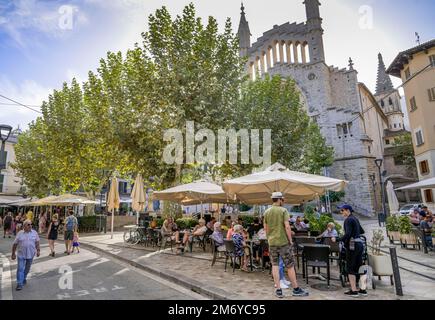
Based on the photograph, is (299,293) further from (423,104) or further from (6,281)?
(423,104)

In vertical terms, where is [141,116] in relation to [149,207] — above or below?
above

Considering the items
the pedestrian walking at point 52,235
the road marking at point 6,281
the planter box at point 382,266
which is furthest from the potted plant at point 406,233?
the pedestrian walking at point 52,235

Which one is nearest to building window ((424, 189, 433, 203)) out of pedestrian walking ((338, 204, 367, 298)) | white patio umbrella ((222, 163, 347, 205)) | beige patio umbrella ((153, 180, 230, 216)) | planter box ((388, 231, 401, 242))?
planter box ((388, 231, 401, 242))

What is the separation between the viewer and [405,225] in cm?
1140

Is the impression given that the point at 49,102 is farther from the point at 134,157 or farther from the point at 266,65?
the point at 266,65

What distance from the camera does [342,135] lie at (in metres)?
38.2

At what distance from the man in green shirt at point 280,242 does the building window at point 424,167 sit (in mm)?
21497

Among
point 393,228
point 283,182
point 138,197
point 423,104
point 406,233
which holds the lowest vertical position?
point 406,233

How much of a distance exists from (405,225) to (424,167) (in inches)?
537

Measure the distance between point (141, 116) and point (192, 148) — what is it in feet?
10.5

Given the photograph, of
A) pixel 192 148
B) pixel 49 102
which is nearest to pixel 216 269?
pixel 192 148

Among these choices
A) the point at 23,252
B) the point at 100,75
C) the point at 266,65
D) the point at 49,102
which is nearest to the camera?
the point at 23,252

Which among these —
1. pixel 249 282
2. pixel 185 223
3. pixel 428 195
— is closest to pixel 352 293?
pixel 249 282

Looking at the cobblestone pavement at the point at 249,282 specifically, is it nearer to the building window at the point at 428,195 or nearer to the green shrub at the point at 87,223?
the green shrub at the point at 87,223
